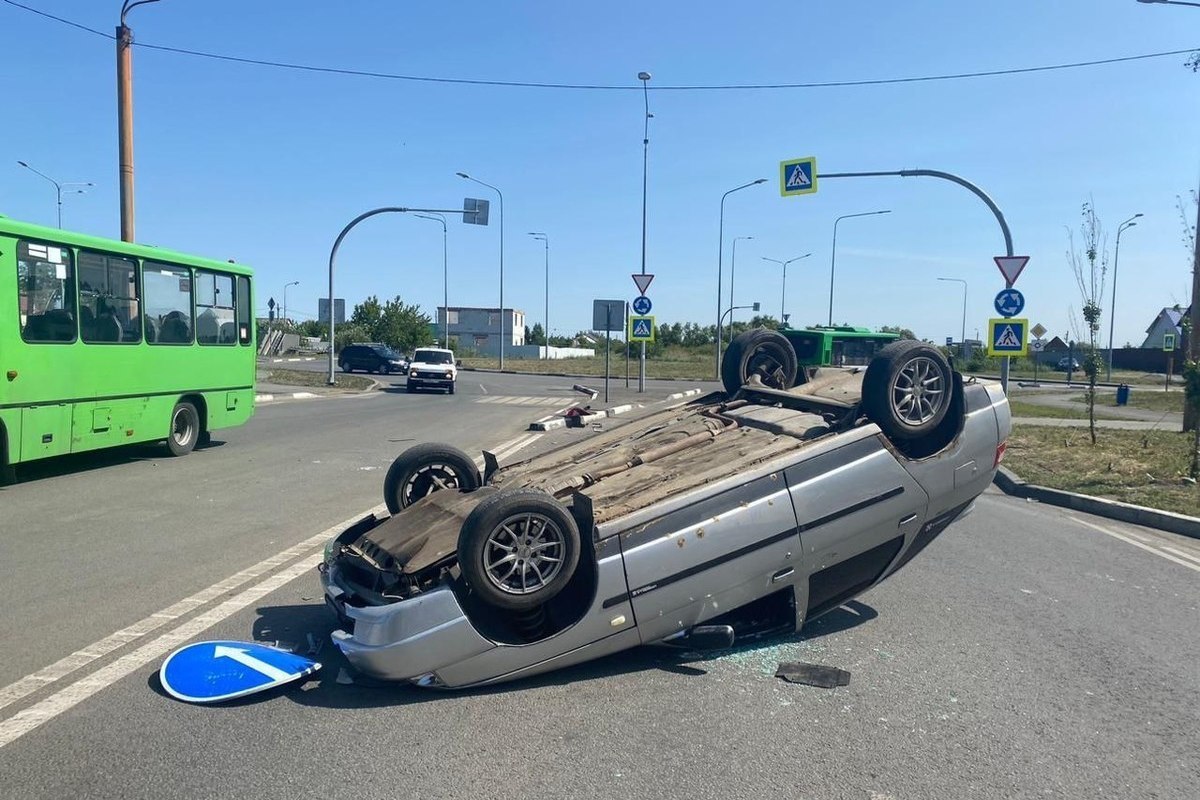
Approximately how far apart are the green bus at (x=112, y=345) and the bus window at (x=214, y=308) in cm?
2

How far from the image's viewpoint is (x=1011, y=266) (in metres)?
16.9

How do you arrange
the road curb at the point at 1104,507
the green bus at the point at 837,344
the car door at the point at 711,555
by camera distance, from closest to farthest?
the car door at the point at 711,555, the road curb at the point at 1104,507, the green bus at the point at 837,344

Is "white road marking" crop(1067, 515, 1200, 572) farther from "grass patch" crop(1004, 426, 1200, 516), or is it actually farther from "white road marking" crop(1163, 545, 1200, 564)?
"grass patch" crop(1004, 426, 1200, 516)

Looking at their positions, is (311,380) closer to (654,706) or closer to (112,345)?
(112,345)

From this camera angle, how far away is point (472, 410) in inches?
1025

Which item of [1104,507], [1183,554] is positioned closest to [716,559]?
[1183,554]

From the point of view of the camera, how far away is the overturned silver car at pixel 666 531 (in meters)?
4.40

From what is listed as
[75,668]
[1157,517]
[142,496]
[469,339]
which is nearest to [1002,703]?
[75,668]

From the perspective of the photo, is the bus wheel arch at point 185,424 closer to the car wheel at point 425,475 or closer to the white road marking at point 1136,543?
the car wheel at point 425,475

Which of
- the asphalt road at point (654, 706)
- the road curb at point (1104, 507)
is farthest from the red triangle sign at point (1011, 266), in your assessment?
the asphalt road at point (654, 706)

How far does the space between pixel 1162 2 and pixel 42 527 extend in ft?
54.0

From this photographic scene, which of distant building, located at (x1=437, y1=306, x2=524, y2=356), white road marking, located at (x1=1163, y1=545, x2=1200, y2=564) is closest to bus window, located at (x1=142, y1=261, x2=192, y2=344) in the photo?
white road marking, located at (x1=1163, y1=545, x2=1200, y2=564)

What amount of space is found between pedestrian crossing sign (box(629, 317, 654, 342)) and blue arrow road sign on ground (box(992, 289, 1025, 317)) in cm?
1253

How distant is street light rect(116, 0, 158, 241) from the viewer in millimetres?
17094
